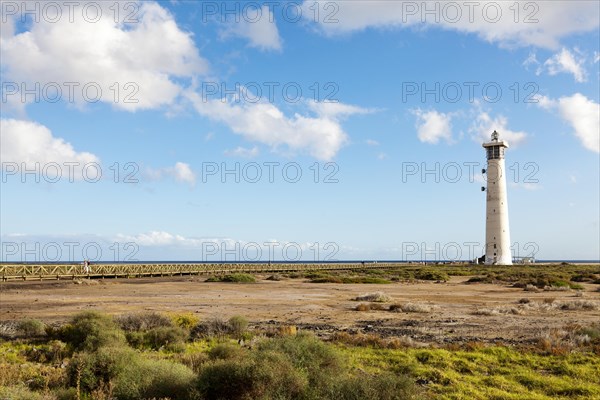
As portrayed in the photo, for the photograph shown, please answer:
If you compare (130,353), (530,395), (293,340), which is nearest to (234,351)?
(293,340)

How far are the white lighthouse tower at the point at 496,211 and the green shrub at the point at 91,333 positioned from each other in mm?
68752

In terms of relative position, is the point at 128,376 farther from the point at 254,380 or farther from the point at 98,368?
the point at 254,380

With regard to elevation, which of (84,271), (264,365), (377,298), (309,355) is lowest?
(84,271)

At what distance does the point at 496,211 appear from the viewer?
2977 inches

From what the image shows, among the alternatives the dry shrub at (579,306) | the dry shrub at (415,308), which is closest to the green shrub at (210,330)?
the dry shrub at (415,308)

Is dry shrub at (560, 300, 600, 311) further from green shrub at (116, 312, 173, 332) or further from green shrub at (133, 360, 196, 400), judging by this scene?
green shrub at (133, 360, 196, 400)

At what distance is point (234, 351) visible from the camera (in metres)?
12.2

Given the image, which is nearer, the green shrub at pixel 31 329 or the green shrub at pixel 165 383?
the green shrub at pixel 165 383

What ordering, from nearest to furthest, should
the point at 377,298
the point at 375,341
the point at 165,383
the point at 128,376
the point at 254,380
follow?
the point at 254,380, the point at 165,383, the point at 128,376, the point at 375,341, the point at 377,298

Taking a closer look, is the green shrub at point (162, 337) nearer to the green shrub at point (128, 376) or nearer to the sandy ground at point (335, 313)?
the green shrub at point (128, 376)

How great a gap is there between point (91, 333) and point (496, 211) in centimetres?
7003

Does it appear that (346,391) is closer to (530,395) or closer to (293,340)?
(293,340)

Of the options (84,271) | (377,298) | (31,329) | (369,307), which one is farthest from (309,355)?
(84,271)

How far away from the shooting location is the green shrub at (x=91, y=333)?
1440 cm
